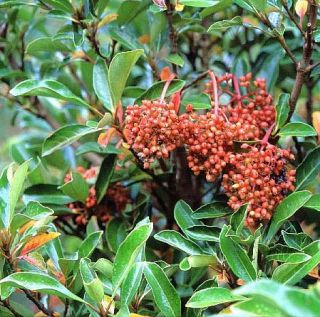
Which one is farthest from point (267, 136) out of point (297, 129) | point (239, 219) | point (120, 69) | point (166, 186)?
point (166, 186)

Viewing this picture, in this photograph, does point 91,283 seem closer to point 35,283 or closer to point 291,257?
point 35,283

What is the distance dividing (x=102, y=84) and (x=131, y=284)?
1.39 ft

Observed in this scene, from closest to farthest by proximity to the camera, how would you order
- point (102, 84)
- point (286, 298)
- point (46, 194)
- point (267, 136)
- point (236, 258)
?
1. point (286, 298)
2. point (236, 258)
3. point (267, 136)
4. point (102, 84)
5. point (46, 194)

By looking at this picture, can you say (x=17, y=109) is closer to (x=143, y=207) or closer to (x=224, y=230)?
(x=143, y=207)

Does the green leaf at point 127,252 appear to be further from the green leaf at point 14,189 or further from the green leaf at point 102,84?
the green leaf at point 102,84

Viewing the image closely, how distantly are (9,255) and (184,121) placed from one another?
0.34 meters

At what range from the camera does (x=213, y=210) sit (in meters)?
1.11

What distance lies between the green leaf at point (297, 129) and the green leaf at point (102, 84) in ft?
0.98

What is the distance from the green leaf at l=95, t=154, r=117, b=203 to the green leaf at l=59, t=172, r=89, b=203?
0.02m

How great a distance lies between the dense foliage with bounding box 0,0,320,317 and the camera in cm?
93

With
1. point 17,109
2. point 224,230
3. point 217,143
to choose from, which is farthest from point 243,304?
point 17,109

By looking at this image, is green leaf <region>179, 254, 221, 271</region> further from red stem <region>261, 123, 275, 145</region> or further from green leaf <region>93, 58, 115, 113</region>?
green leaf <region>93, 58, 115, 113</region>

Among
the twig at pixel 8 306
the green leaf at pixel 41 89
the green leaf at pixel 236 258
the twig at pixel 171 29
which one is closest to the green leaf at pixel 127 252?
the green leaf at pixel 236 258

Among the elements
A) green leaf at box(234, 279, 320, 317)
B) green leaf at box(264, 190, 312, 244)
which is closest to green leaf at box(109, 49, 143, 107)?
green leaf at box(264, 190, 312, 244)
